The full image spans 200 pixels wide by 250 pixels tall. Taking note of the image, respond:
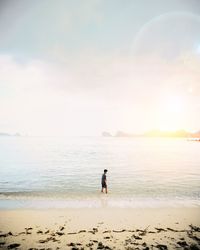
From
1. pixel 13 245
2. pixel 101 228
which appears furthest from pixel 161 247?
pixel 13 245

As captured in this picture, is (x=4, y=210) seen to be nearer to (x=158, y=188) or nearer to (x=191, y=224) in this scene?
(x=191, y=224)

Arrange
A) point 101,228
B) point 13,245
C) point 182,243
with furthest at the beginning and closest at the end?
point 101,228 < point 182,243 < point 13,245

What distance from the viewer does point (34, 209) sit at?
1641 cm

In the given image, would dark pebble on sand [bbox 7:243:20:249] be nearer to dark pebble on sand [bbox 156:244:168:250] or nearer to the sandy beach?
the sandy beach

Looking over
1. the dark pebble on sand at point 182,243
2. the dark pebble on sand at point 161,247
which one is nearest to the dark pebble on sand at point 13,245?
the dark pebble on sand at point 161,247

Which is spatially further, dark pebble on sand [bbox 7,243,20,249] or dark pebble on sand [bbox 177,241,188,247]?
dark pebble on sand [bbox 177,241,188,247]

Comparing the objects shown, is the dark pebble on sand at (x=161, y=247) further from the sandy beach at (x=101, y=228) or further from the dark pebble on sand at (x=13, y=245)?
the dark pebble on sand at (x=13, y=245)

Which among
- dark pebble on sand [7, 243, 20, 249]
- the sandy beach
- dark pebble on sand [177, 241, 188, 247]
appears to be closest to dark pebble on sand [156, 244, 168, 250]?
the sandy beach

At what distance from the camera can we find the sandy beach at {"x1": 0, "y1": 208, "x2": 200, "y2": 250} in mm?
10252

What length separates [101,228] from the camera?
12344mm

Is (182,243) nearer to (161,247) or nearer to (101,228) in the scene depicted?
(161,247)

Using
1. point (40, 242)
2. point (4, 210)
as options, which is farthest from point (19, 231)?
point (4, 210)

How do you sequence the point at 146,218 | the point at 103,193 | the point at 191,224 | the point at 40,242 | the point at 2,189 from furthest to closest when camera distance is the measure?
the point at 2,189, the point at 103,193, the point at 146,218, the point at 191,224, the point at 40,242

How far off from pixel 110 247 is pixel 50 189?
674 inches
